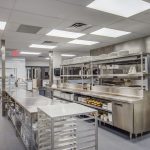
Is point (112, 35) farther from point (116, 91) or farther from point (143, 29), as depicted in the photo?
point (116, 91)

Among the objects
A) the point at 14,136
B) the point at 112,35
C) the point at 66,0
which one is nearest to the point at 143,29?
the point at 112,35

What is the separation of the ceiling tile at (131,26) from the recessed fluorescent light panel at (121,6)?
54 centimetres

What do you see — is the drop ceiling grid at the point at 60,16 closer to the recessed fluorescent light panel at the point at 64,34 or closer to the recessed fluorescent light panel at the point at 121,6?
the recessed fluorescent light panel at the point at 121,6

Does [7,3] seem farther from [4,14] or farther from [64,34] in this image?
[64,34]

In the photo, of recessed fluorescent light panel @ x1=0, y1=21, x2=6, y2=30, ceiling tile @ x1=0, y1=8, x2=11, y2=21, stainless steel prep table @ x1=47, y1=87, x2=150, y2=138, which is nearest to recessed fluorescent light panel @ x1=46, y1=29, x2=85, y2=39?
recessed fluorescent light panel @ x1=0, y1=21, x2=6, y2=30

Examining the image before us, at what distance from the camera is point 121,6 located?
10.2 ft

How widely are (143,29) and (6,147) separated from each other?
432cm

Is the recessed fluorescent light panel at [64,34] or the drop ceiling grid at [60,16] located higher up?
the drop ceiling grid at [60,16]

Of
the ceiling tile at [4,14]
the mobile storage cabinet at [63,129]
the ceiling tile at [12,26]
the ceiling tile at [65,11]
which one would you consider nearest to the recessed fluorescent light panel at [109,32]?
the ceiling tile at [65,11]

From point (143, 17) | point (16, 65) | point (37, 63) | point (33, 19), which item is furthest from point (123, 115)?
point (37, 63)

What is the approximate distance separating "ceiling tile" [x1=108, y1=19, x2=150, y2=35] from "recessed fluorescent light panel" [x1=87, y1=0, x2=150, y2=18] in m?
0.54

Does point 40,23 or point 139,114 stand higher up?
point 40,23

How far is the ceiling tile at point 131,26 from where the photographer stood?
3.96m

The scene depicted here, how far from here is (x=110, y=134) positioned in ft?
12.5
